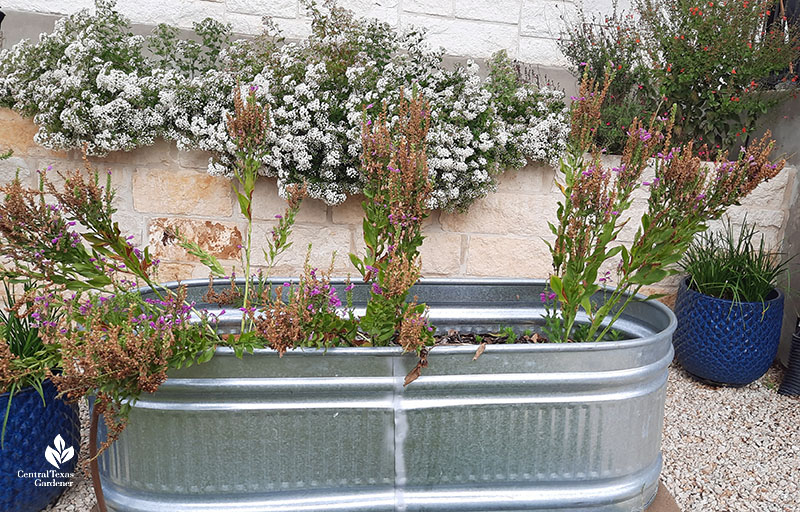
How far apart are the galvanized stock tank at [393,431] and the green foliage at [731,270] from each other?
1531 mm

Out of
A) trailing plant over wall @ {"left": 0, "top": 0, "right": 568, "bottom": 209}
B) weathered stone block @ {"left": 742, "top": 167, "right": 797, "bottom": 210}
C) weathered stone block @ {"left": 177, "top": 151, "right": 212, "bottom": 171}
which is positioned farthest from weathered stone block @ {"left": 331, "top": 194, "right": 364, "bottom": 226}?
weathered stone block @ {"left": 742, "top": 167, "right": 797, "bottom": 210}

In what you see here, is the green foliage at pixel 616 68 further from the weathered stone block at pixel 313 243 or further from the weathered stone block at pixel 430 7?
the weathered stone block at pixel 313 243

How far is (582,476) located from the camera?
4.03 feet

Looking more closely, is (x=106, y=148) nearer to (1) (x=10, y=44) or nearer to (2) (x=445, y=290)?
(1) (x=10, y=44)

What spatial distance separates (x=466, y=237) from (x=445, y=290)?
1.13 meters

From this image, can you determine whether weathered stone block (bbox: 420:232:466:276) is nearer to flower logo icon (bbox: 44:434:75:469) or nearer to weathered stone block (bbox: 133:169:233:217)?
weathered stone block (bbox: 133:169:233:217)

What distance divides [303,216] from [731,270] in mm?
1848

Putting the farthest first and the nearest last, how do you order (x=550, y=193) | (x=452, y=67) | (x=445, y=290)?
(x=452, y=67)
(x=550, y=193)
(x=445, y=290)

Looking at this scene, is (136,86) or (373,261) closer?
(373,261)

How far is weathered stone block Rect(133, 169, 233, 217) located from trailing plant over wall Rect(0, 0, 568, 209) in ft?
0.50

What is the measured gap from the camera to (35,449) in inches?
60.9

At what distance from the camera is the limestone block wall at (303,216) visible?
2633 mm

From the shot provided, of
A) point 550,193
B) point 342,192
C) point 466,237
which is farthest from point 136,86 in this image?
point 550,193

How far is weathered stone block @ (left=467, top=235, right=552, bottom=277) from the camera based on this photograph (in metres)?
2.76
